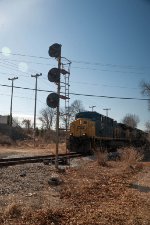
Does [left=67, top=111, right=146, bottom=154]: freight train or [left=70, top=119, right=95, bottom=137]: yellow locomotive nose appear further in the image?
[left=70, top=119, right=95, bottom=137]: yellow locomotive nose

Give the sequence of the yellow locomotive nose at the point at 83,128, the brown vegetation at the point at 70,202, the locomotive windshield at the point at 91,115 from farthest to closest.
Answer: the locomotive windshield at the point at 91,115
the yellow locomotive nose at the point at 83,128
the brown vegetation at the point at 70,202

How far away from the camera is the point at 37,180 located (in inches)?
392

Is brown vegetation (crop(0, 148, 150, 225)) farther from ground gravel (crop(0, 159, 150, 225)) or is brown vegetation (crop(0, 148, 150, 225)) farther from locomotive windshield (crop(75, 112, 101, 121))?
locomotive windshield (crop(75, 112, 101, 121))

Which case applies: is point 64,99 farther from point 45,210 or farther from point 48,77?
point 45,210

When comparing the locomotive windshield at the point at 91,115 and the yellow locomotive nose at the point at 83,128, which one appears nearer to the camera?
the yellow locomotive nose at the point at 83,128

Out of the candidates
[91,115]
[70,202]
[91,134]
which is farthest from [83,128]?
[70,202]

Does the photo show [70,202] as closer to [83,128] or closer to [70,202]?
[70,202]

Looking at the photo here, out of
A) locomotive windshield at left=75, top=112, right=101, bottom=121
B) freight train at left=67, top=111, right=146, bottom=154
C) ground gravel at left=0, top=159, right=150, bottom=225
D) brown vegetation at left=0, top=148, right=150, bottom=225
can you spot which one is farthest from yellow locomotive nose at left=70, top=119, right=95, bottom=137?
ground gravel at left=0, top=159, right=150, bottom=225

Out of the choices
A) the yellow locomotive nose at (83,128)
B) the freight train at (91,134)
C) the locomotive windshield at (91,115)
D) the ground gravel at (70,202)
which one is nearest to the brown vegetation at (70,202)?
the ground gravel at (70,202)

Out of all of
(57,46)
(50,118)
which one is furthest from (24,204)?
(50,118)

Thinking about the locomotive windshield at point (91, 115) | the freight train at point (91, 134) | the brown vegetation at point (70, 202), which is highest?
the locomotive windshield at point (91, 115)

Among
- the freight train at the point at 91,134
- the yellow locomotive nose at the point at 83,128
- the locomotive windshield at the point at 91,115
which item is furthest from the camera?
the locomotive windshield at the point at 91,115

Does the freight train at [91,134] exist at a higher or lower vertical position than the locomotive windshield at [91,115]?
lower

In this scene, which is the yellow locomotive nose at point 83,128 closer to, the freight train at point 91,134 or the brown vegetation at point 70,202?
the freight train at point 91,134
